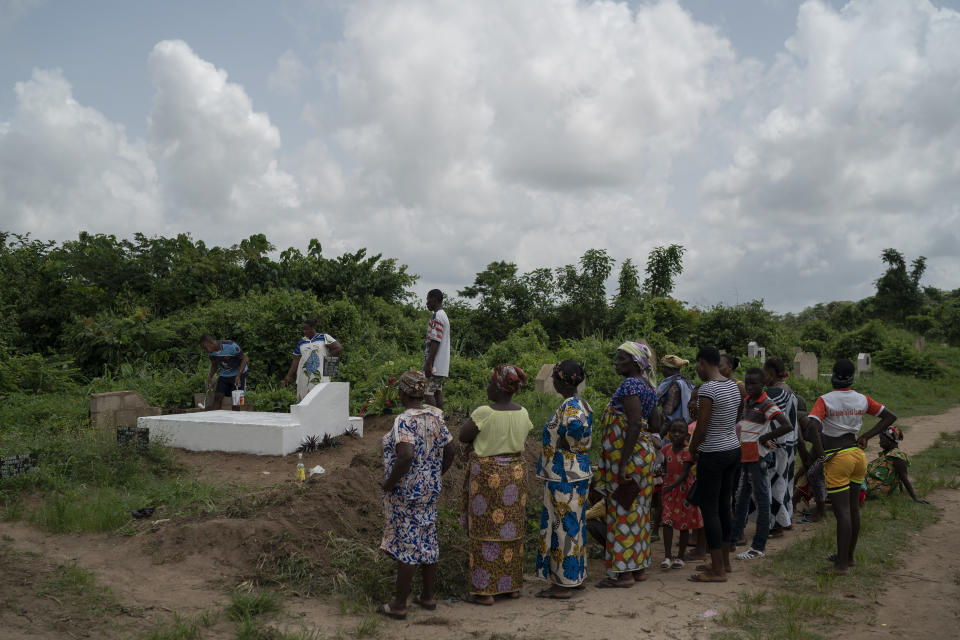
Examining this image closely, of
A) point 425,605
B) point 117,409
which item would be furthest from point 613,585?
point 117,409

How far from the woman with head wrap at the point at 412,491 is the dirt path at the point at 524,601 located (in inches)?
12.5

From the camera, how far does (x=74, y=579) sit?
440 cm

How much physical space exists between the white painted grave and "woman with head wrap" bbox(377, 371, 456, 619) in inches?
171

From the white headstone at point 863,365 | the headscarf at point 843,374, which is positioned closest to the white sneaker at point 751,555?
the headscarf at point 843,374

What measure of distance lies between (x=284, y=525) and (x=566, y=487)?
2341 millimetres

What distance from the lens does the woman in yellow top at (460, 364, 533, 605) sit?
441cm

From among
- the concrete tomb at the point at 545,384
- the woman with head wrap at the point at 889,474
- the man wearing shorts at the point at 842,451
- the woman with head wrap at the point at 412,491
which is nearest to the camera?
the woman with head wrap at the point at 412,491

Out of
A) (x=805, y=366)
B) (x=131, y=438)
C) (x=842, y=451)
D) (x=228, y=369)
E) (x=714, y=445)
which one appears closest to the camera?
(x=714, y=445)

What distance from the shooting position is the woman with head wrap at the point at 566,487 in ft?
14.9

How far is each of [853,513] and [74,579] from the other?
5.74 metres

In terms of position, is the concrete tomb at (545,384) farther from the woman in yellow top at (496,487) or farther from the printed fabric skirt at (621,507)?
the woman in yellow top at (496,487)

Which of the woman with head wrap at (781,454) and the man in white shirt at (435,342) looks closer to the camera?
the woman with head wrap at (781,454)

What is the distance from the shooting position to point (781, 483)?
6145mm

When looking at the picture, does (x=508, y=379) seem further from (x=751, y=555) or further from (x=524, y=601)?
(x=751, y=555)
